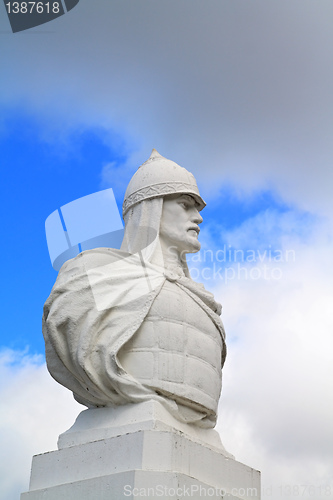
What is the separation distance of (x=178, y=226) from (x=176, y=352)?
5.79ft

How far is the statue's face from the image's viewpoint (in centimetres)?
872

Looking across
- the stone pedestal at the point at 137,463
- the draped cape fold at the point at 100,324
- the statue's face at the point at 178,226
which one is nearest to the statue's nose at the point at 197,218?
the statue's face at the point at 178,226

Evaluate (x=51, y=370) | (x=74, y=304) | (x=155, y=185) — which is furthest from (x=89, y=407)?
(x=155, y=185)

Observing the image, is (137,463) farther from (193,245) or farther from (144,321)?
(193,245)

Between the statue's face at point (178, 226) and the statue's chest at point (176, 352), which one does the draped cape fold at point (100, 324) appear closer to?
the statue's chest at point (176, 352)

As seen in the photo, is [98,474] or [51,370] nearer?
[98,474]

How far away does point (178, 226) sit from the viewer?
876cm

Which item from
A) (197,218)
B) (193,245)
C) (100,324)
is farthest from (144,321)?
(197,218)

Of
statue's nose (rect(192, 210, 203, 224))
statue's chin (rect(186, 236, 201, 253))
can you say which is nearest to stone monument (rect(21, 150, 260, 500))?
statue's chin (rect(186, 236, 201, 253))

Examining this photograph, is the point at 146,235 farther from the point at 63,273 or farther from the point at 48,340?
the point at 48,340

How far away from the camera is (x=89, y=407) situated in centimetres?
796

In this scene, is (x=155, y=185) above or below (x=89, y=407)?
above

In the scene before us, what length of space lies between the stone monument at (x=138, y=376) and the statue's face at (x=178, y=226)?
0.21 ft

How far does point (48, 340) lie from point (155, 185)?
2338 millimetres
